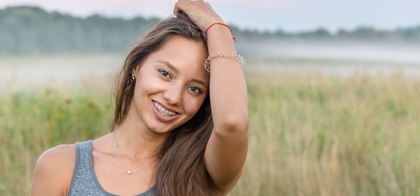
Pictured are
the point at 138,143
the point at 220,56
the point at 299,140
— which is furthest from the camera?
the point at 299,140

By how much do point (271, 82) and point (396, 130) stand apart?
4.37m

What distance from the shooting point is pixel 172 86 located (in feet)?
7.01

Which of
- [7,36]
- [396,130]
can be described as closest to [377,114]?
[396,130]

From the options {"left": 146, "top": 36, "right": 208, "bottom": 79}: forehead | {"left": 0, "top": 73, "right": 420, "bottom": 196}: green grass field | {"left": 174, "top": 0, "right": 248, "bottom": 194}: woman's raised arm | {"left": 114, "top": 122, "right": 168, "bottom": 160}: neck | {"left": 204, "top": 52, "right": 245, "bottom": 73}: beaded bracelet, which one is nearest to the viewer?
{"left": 174, "top": 0, "right": 248, "bottom": 194}: woman's raised arm

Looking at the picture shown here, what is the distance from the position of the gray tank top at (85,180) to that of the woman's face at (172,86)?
0.28m

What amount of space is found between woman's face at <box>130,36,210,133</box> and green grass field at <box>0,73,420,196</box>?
221 cm

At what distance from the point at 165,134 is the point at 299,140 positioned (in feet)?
9.72

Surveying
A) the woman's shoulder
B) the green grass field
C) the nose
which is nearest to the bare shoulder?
the woman's shoulder

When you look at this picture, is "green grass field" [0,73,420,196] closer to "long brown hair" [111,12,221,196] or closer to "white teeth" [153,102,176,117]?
"long brown hair" [111,12,221,196]

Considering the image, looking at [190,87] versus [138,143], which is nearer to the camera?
[190,87]

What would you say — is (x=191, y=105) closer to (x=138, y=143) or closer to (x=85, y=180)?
(x=138, y=143)

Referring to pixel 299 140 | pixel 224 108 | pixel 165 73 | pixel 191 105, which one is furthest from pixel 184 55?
pixel 299 140

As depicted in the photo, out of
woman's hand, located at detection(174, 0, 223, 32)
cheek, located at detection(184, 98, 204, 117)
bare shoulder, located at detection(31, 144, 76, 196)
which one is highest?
woman's hand, located at detection(174, 0, 223, 32)

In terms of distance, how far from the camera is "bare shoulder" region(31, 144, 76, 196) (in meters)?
Answer: 2.15
